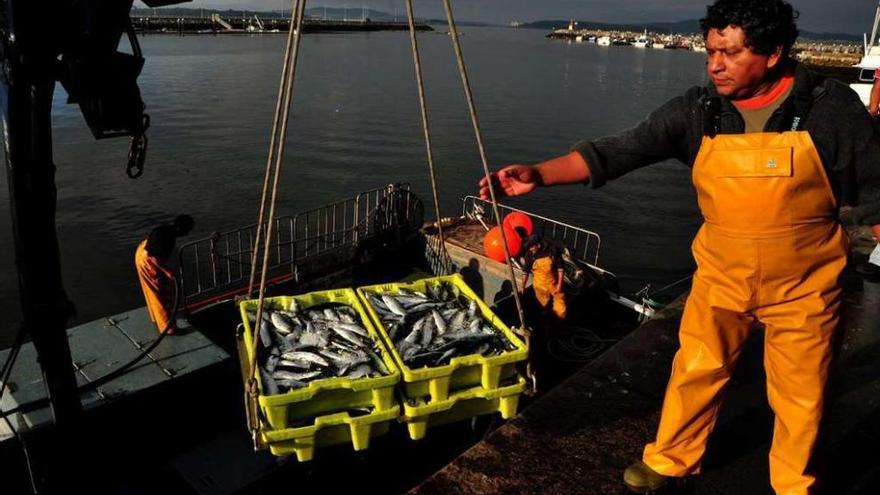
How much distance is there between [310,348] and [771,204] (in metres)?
2.78

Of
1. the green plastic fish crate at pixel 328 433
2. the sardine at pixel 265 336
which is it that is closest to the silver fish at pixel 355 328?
the sardine at pixel 265 336

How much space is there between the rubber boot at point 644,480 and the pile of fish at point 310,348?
165 cm

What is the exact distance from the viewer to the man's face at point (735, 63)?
9.02ft

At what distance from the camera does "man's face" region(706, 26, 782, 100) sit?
2750mm

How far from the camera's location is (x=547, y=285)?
8617 millimetres

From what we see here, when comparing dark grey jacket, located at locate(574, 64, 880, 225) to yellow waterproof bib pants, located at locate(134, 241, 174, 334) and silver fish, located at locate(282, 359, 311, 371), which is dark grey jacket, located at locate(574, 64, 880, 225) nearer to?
silver fish, located at locate(282, 359, 311, 371)

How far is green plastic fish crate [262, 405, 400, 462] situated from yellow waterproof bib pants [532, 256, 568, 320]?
17.5ft

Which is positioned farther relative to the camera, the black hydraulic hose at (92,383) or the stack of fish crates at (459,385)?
the black hydraulic hose at (92,383)

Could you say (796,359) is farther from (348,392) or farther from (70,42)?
(70,42)

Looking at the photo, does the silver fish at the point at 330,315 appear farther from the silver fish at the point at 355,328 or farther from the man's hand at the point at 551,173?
the man's hand at the point at 551,173

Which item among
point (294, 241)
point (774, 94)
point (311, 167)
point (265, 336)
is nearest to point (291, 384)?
point (265, 336)

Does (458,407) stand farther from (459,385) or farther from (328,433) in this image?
(328,433)

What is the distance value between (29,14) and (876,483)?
18.8ft

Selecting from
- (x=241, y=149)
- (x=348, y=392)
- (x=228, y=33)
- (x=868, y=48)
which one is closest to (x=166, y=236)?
(x=348, y=392)
